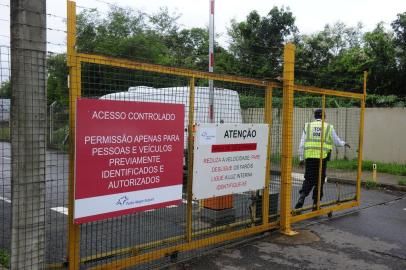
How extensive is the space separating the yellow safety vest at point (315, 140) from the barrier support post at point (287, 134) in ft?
3.91

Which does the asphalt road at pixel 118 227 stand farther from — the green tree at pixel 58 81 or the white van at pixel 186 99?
the white van at pixel 186 99

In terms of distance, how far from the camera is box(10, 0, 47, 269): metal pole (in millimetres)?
3391

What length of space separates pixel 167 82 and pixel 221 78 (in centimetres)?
67

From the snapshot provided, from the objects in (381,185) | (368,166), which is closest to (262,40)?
(368,166)

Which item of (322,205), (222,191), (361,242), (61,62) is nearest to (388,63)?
(322,205)

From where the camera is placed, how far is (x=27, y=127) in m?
3.45

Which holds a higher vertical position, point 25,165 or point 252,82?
point 252,82

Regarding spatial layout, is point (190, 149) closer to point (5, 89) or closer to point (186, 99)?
point (186, 99)

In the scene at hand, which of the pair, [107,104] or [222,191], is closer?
[107,104]

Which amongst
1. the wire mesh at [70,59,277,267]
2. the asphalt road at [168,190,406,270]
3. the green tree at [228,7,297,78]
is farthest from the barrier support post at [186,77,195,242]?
the green tree at [228,7,297,78]

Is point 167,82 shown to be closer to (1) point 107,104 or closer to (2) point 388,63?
(1) point 107,104

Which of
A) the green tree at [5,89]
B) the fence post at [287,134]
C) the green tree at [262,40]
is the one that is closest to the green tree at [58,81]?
the green tree at [5,89]

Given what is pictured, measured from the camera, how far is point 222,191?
5609 mm

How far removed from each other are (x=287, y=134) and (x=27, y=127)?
4088mm
